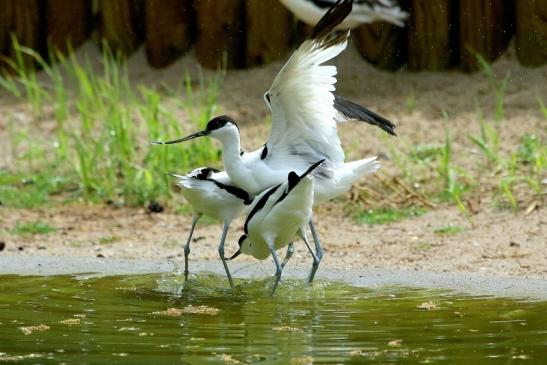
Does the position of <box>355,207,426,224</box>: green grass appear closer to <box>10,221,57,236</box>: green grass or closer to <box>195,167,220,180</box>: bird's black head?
<box>195,167,220,180</box>: bird's black head

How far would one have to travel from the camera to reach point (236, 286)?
596 cm

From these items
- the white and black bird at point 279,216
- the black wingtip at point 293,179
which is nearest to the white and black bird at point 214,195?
the white and black bird at point 279,216

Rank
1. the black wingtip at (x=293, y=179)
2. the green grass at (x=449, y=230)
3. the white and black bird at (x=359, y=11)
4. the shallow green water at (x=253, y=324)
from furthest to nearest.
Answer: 1. the white and black bird at (x=359, y=11)
2. the green grass at (x=449, y=230)
3. the black wingtip at (x=293, y=179)
4. the shallow green water at (x=253, y=324)

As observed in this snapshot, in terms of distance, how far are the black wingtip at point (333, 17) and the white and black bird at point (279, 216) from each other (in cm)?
67

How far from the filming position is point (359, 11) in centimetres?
947

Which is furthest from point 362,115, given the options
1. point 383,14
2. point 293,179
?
point 383,14

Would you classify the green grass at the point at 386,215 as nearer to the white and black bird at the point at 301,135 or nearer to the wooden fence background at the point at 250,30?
the white and black bird at the point at 301,135

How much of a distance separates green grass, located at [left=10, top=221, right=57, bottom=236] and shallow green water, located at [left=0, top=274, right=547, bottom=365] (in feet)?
4.33

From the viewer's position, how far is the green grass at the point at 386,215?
7.41 meters

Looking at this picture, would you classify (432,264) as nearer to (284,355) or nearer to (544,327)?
(544,327)

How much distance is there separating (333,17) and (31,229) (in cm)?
275

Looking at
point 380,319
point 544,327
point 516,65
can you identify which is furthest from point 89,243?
point 516,65

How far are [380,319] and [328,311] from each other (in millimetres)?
314

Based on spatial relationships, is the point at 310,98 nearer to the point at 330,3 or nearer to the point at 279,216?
the point at 279,216
